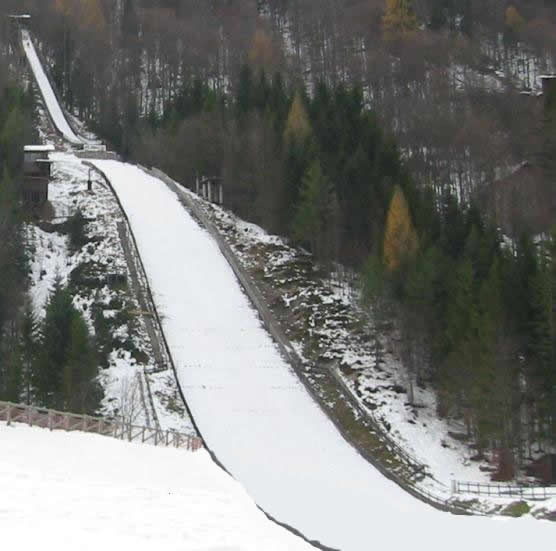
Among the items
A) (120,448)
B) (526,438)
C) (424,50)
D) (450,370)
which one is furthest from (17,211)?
(424,50)

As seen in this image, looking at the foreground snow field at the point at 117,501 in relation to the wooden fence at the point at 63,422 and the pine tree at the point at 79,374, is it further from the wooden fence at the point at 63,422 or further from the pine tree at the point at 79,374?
the pine tree at the point at 79,374

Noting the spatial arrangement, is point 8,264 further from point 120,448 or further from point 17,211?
point 120,448

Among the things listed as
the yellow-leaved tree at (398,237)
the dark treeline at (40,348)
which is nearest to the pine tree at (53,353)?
the dark treeline at (40,348)

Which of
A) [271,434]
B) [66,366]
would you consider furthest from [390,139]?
[66,366]

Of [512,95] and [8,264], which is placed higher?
[512,95]

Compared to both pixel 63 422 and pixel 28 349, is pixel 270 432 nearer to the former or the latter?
pixel 28 349

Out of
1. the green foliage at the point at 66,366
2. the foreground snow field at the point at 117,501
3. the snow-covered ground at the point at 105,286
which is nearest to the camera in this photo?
the foreground snow field at the point at 117,501
